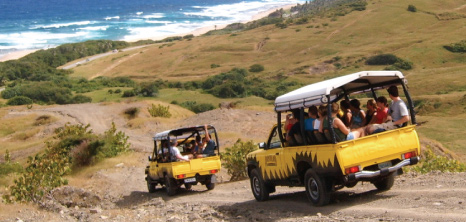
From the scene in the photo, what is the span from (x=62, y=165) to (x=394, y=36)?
8504 centimetres

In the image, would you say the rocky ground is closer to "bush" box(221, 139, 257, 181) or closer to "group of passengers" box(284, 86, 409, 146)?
"group of passengers" box(284, 86, 409, 146)

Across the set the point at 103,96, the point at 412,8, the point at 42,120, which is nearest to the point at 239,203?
the point at 42,120

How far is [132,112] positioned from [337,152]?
36365 millimetres

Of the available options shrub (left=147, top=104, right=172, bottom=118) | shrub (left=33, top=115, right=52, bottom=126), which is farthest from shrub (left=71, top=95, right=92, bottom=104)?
shrub (left=147, top=104, right=172, bottom=118)

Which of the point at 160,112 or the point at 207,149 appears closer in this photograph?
the point at 207,149

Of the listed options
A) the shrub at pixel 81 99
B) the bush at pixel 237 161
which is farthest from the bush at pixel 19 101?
the bush at pixel 237 161

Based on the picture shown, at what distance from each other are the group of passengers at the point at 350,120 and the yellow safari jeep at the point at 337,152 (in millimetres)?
69

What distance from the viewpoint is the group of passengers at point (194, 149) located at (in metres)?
17.7

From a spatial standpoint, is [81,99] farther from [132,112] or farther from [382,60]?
[382,60]

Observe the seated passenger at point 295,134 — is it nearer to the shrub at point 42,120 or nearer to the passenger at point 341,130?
the passenger at point 341,130

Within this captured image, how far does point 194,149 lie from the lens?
18.4 meters

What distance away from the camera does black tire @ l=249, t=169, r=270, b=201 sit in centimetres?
1343

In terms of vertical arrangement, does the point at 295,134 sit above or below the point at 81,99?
above

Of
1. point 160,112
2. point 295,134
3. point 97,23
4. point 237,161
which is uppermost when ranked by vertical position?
point 97,23
